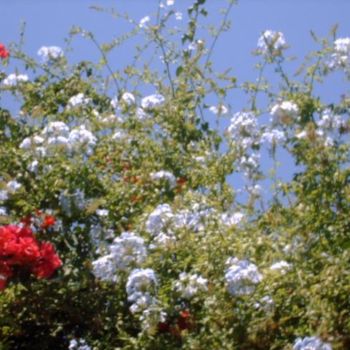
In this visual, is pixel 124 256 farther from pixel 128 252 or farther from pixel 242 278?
pixel 242 278

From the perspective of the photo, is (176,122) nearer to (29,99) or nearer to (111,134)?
(111,134)

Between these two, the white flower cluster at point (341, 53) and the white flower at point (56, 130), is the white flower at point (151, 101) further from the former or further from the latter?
the white flower cluster at point (341, 53)

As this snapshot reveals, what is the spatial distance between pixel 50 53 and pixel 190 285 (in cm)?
244

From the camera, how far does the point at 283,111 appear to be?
Result: 14.0 ft

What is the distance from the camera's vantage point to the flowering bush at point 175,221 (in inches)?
129

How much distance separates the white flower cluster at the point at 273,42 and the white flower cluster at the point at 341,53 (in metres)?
0.33

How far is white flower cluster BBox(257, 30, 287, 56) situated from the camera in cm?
482

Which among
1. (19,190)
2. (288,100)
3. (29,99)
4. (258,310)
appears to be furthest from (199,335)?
(29,99)

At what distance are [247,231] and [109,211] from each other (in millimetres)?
748

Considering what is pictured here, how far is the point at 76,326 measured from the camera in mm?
4000

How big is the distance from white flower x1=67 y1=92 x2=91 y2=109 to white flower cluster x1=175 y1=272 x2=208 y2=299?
1.85 m

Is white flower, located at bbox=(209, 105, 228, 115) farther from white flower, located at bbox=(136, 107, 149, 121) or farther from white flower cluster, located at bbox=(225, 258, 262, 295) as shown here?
white flower cluster, located at bbox=(225, 258, 262, 295)

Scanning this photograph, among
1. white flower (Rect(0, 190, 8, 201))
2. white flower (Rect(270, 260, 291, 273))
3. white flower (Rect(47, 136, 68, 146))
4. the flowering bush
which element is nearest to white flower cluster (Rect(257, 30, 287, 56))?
the flowering bush

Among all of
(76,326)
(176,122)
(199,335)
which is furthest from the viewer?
(176,122)
